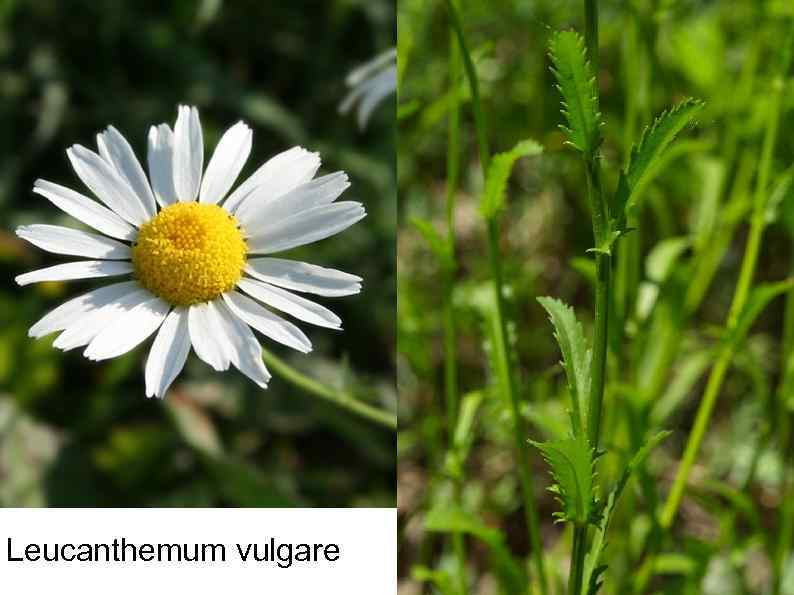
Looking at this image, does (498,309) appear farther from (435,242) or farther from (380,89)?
(380,89)

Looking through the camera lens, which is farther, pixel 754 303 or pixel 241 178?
pixel 241 178

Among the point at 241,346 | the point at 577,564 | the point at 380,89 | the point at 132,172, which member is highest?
the point at 380,89

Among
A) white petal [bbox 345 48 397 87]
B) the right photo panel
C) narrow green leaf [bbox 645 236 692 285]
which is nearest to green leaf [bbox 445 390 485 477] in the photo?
the right photo panel

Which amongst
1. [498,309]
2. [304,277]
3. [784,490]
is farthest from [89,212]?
[784,490]

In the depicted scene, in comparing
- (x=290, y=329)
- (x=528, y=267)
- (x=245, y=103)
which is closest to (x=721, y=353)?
(x=290, y=329)

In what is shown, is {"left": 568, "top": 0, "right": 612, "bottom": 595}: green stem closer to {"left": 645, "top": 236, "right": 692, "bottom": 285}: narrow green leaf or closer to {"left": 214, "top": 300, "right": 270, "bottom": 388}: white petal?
{"left": 214, "top": 300, "right": 270, "bottom": 388}: white petal
